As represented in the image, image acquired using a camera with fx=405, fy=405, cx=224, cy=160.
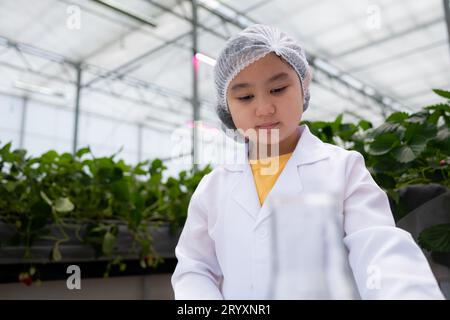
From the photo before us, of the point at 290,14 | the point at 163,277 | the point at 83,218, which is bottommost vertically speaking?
the point at 163,277

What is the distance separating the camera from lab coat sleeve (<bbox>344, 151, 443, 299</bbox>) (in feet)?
1.10

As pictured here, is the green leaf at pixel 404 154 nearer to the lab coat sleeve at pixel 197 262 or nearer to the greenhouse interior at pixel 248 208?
the greenhouse interior at pixel 248 208

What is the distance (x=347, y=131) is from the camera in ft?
3.32

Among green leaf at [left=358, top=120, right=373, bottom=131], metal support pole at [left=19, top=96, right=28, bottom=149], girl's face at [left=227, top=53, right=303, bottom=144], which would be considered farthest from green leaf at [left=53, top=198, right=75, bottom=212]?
metal support pole at [left=19, top=96, right=28, bottom=149]

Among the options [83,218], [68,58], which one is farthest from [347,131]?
[68,58]

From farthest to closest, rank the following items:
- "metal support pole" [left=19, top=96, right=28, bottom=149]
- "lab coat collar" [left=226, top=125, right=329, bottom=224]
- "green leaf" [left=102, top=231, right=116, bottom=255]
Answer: "metal support pole" [left=19, top=96, right=28, bottom=149]
"green leaf" [left=102, top=231, right=116, bottom=255]
"lab coat collar" [left=226, top=125, right=329, bottom=224]

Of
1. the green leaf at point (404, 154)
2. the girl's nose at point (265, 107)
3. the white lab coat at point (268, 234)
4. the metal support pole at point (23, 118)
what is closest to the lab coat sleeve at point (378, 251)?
the white lab coat at point (268, 234)

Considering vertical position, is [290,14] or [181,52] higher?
[181,52]

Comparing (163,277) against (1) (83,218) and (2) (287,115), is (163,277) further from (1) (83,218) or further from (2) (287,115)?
(2) (287,115)

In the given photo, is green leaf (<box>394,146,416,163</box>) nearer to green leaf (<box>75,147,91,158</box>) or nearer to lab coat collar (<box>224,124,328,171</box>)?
lab coat collar (<box>224,124,328,171</box>)

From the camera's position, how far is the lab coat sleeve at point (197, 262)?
0.47 meters

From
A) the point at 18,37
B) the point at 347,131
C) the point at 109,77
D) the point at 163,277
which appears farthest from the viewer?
the point at 109,77

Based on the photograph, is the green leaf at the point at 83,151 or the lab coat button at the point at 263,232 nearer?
the lab coat button at the point at 263,232
